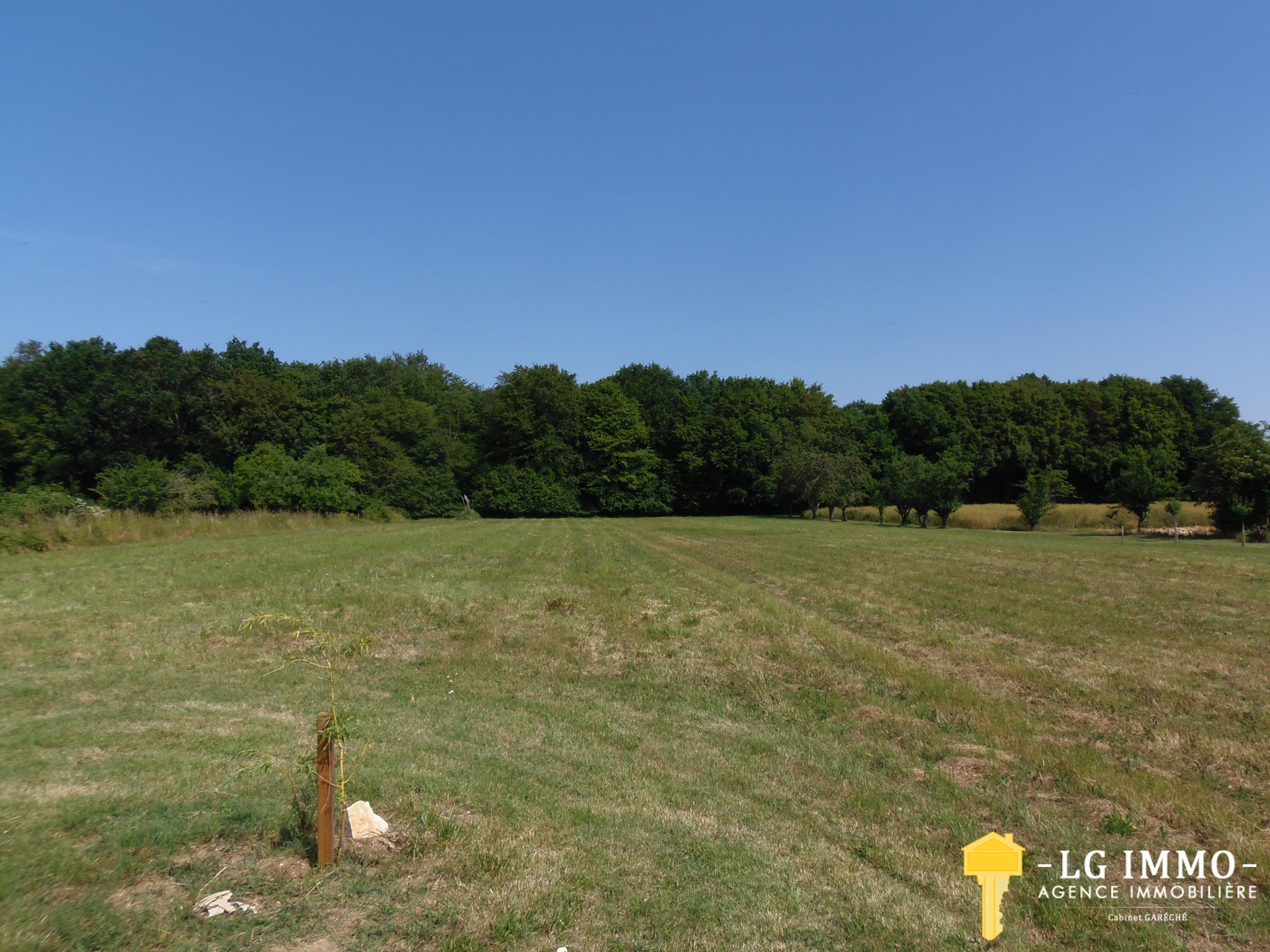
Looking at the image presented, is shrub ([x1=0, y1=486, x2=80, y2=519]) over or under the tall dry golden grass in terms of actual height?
over

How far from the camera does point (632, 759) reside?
729 cm

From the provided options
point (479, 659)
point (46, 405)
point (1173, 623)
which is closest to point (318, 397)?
point (46, 405)

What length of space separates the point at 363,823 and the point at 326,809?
52cm

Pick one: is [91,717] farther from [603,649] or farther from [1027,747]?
[1027,747]

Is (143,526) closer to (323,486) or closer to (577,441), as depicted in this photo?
(323,486)

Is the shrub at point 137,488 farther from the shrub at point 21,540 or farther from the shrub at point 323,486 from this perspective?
the shrub at point 21,540

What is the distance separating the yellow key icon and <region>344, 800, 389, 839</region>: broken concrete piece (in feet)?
12.1

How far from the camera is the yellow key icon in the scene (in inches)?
149

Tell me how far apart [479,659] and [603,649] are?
223 centimetres

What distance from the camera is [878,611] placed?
1551 cm

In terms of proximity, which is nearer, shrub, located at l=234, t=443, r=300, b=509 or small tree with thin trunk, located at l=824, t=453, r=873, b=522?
shrub, located at l=234, t=443, r=300, b=509

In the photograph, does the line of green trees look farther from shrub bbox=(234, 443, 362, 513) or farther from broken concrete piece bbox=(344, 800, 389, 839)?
broken concrete piece bbox=(344, 800, 389, 839)

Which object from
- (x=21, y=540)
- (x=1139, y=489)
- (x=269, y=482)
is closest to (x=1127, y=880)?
(x=21, y=540)

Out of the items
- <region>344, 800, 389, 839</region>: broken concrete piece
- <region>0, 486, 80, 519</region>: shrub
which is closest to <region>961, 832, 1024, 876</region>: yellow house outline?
<region>344, 800, 389, 839</region>: broken concrete piece
